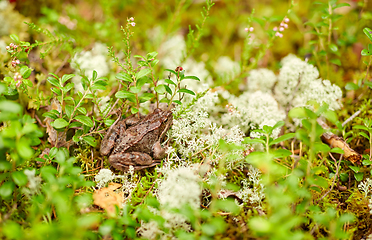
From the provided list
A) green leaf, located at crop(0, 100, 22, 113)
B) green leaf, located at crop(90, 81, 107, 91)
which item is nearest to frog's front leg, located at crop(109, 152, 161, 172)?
green leaf, located at crop(90, 81, 107, 91)

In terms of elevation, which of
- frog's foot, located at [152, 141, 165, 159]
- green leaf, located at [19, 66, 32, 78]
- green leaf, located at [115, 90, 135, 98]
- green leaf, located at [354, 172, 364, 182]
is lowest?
green leaf, located at [354, 172, 364, 182]

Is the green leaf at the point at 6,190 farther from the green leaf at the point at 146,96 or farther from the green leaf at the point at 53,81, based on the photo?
the green leaf at the point at 146,96

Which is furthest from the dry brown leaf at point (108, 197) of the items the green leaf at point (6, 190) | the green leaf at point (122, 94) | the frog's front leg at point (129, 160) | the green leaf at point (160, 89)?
the green leaf at point (160, 89)

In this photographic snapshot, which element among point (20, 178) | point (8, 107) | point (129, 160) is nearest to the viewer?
point (8, 107)

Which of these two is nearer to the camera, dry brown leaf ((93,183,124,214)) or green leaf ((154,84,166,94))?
dry brown leaf ((93,183,124,214))

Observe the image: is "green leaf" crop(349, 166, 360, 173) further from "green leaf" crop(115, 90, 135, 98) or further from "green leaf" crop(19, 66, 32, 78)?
"green leaf" crop(19, 66, 32, 78)

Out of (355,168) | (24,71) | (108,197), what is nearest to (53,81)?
(24,71)

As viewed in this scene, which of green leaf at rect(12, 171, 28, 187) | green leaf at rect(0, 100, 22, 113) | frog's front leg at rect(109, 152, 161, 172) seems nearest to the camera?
green leaf at rect(0, 100, 22, 113)

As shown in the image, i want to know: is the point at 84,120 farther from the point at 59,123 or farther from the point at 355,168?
the point at 355,168
